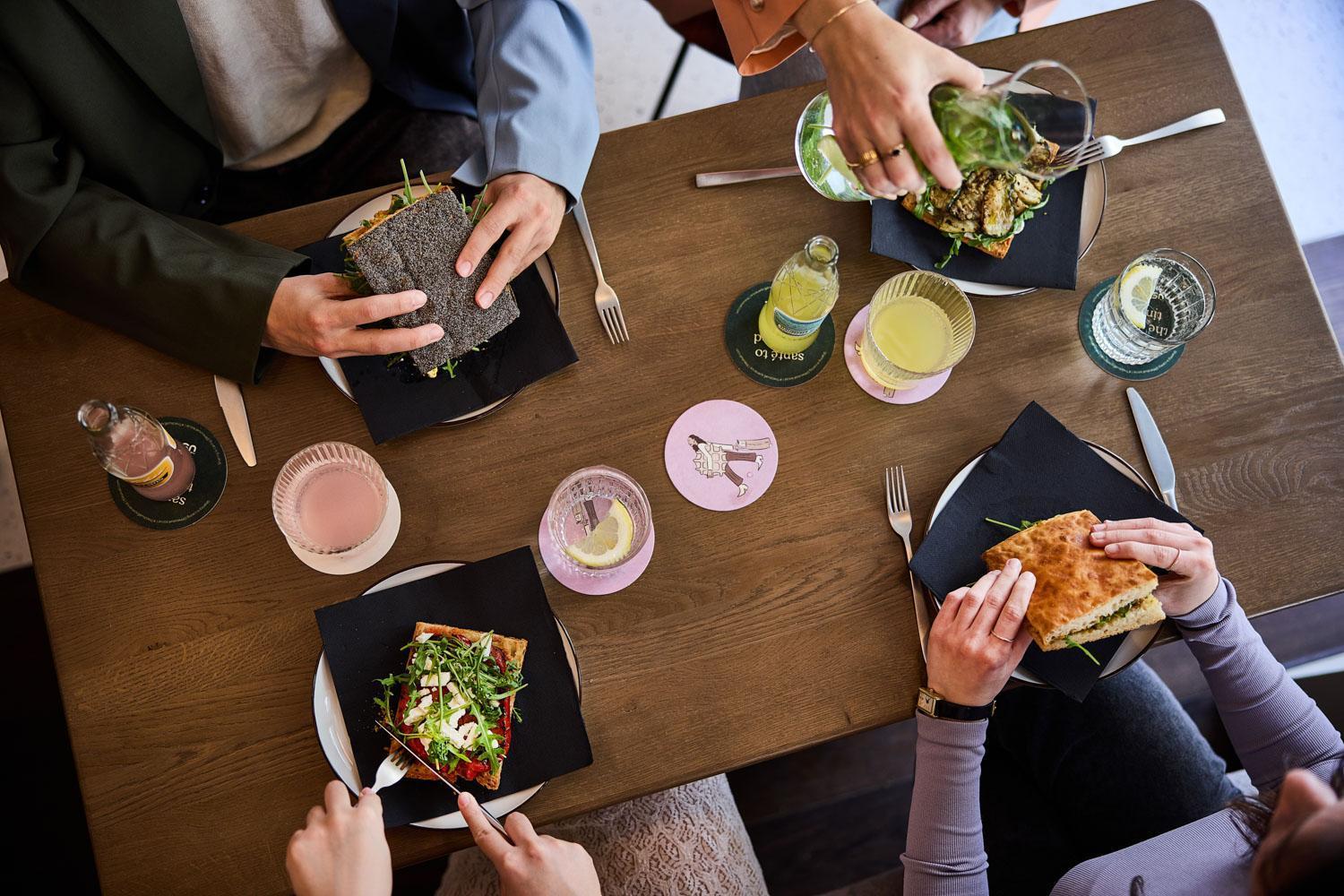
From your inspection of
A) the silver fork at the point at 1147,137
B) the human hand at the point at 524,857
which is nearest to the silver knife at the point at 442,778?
the human hand at the point at 524,857

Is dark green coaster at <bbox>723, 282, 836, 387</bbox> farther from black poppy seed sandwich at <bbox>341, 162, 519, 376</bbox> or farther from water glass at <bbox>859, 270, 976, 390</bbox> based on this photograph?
black poppy seed sandwich at <bbox>341, 162, 519, 376</bbox>

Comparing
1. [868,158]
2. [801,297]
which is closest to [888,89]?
[868,158]

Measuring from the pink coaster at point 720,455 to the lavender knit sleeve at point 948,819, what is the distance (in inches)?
17.6

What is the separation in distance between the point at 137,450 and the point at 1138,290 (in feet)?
5.24

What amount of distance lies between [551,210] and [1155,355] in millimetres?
1014

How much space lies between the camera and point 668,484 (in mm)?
1292

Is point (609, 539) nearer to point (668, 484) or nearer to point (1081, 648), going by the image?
point (668, 484)

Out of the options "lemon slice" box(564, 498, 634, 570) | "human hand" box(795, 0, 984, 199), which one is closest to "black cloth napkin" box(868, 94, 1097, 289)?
"human hand" box(795, 0, 984, 199)

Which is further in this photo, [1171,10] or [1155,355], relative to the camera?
[1171,10]

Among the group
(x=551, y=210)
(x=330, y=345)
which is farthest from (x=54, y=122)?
(x=551, y=210)

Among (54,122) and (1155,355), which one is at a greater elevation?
(54,122)

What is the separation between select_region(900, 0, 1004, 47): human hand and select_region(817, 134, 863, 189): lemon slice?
50cm

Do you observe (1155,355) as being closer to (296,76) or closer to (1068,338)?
(1068,338)

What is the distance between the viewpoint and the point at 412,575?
1.24m
